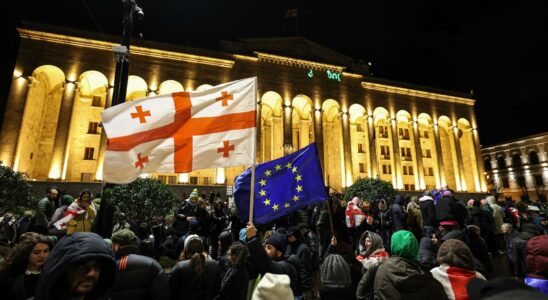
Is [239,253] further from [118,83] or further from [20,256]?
[118,83]

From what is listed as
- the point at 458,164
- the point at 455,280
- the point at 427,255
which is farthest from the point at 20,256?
the point at 458,164

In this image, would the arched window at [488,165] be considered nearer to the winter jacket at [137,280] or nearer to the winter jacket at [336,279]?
the winter jacket at [336,279]

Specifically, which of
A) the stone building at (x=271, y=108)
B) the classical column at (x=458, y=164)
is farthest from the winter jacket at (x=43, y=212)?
the classical column at (x=458, y=164)

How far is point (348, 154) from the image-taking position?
35.1 meters

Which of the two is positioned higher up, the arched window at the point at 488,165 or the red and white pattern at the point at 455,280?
the arched window at the point at 488,165

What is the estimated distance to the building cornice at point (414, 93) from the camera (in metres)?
38.3

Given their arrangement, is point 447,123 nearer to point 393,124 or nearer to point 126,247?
point 393,124

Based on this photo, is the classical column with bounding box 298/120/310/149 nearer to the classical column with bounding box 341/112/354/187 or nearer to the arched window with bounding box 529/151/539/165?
the classical column with bounding box 341/112/354/187

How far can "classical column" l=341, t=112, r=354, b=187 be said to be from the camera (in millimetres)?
34469

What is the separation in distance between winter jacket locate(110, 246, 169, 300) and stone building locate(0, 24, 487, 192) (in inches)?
941

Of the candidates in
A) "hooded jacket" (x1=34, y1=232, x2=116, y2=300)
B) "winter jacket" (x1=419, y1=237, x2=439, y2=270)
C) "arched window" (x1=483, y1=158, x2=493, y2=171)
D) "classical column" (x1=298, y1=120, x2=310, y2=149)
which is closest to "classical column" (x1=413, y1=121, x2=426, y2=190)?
"classical column" (x1=298, y1=120, x2=310, y2=149)

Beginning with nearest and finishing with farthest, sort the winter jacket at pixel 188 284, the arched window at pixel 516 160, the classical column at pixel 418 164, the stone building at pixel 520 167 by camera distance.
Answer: the winter jacket at pixel 188 284
the classical column at pixel 418 164
the stone building at pixel 520 167
the arched window at pixel 516 160

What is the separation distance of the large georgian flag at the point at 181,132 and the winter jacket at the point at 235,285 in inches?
58.3

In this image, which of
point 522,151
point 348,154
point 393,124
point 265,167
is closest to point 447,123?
point 393,124
